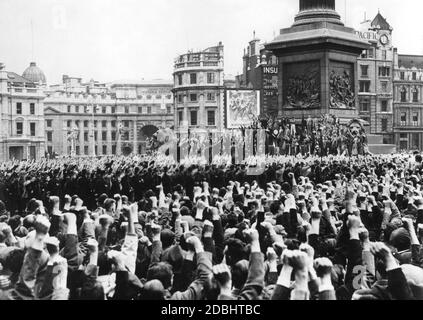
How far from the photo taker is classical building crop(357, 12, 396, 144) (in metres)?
77.0

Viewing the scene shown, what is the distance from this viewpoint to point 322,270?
5309mm

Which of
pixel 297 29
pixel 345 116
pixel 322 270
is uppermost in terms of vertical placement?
pixel 297 29

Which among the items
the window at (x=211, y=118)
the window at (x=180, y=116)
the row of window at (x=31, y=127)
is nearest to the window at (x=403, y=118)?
the window at (x=211, y=118)

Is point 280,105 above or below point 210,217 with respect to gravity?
above

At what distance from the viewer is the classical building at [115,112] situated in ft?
318

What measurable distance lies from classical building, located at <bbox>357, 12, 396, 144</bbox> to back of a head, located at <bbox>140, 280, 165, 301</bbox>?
7286 cm

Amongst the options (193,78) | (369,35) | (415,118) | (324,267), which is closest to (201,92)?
(193,78)

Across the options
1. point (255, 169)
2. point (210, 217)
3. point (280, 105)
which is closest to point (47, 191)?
point (255, 169)

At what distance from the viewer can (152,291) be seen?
19.5 ft

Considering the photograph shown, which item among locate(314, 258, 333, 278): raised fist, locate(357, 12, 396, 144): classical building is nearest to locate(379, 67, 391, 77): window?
locate(357, 12, 396, 144): classical building

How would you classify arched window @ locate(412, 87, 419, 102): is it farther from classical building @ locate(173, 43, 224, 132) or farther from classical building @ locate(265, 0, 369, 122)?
classical building @ locate(265, 0, 369, 122)

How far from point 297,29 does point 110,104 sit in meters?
71.4

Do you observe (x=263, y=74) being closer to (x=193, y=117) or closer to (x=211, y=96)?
(x=211, y=96)
